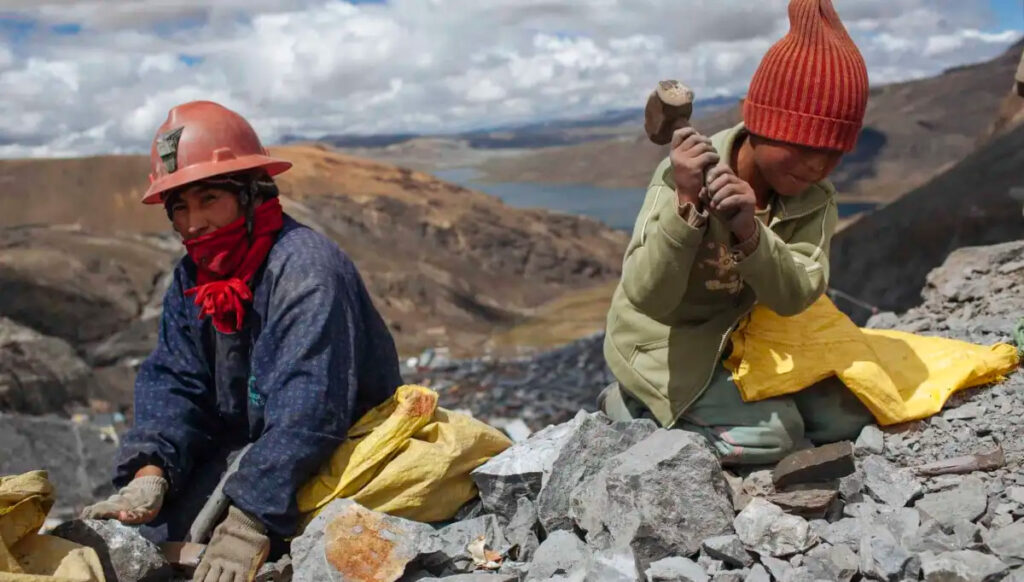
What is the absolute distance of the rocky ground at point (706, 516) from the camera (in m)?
2.38

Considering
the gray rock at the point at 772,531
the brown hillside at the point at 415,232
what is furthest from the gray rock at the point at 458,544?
the brown hillside at the point at 415,232

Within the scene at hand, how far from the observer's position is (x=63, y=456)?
9977 millimetres

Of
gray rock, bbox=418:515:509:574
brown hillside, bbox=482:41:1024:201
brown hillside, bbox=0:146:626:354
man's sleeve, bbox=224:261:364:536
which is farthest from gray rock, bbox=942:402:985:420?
brown hillside, bbox=482:41:1024:201

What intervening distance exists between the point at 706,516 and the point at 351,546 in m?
1.06

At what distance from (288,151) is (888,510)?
37594mm

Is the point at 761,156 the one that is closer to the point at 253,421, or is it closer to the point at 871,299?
the point at 253,421

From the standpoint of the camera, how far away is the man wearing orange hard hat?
264 centimetres

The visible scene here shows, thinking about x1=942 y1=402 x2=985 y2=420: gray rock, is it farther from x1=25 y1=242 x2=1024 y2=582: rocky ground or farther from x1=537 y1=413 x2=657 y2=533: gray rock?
x1=537 y1=413 x2=657 y2=533: gray rock

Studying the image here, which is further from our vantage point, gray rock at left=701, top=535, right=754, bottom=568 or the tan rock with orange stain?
the tan rock with orange stain

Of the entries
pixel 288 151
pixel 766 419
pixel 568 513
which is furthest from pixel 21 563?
pixel 288 151

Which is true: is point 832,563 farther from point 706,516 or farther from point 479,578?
point 479,578

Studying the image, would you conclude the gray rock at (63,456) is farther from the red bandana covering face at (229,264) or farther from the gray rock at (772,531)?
the gray rock at (772,531)

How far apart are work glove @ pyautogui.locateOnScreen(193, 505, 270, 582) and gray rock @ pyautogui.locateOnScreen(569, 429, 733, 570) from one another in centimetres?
101

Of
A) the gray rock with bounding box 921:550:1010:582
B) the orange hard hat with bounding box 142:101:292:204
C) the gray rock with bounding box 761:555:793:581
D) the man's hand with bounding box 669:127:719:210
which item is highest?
the orange hard hat with bounding box 142:101:292:204
